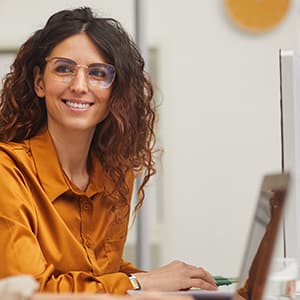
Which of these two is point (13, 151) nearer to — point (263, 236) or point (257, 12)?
point (263, 236)

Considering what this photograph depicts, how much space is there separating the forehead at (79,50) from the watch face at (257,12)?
53.8 inches

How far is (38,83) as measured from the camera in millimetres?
1642

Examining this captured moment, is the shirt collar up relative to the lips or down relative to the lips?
down

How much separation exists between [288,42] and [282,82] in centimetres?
157

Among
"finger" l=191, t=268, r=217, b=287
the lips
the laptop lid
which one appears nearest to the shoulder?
the lips

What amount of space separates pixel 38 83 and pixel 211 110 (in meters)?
1.29

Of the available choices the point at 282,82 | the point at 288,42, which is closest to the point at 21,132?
the point at 282,82

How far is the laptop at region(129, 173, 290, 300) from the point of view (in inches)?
30.6

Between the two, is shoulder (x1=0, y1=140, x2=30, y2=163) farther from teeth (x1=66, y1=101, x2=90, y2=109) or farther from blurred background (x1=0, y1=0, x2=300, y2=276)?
blurred background (x1=0, y1=0, x2=300, y2=276)

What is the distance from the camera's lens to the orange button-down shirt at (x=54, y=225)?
1.33 meters

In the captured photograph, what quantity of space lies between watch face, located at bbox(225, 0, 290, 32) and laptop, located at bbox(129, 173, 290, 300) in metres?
1.98

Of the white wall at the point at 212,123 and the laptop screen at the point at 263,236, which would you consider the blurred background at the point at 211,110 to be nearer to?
the white wall at the point at 212,123

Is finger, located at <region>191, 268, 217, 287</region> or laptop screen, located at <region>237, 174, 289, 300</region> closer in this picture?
laptop screen, located at <region>237, 174, 289, 300</region>

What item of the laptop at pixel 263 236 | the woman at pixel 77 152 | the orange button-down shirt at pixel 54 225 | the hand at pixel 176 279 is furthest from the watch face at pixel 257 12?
the laptop at pixel 263 236
